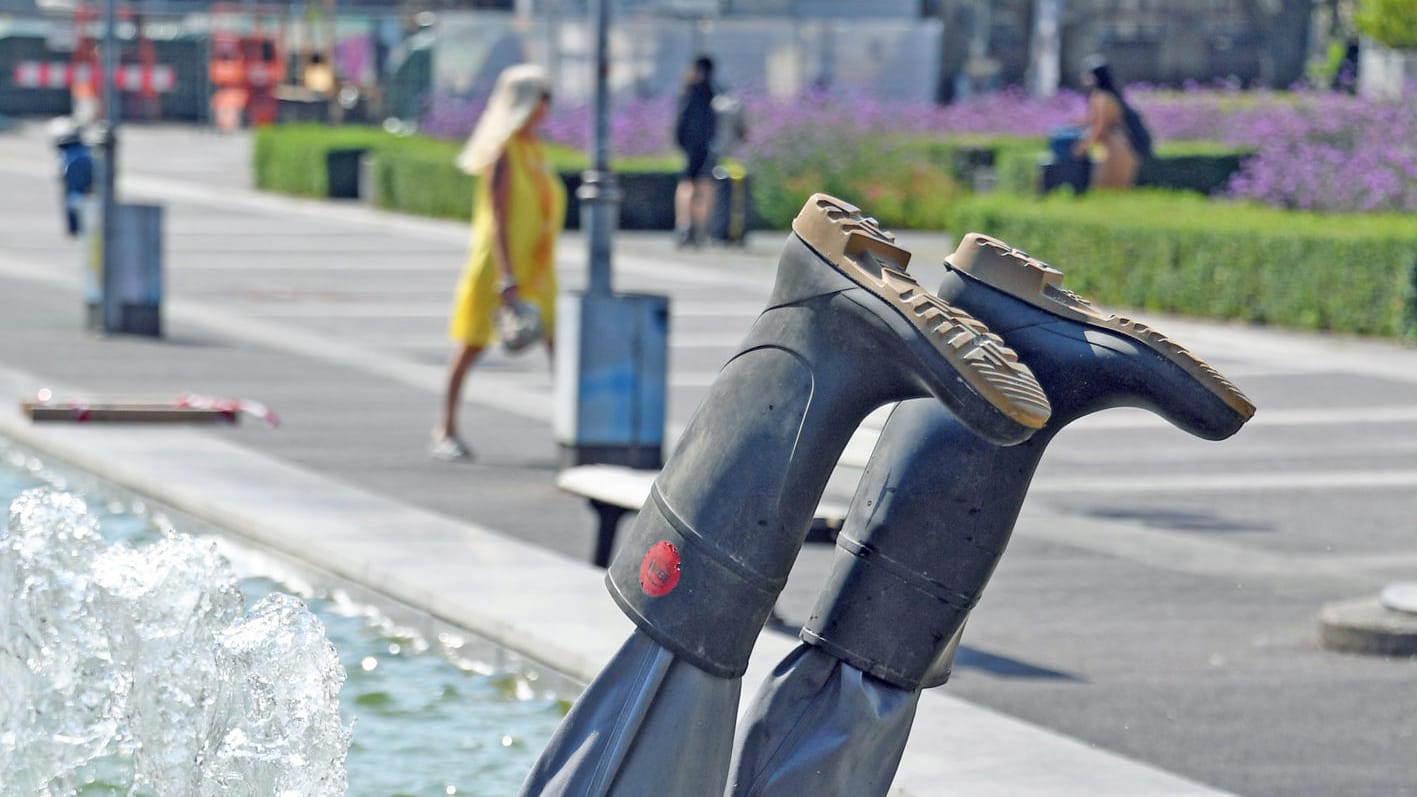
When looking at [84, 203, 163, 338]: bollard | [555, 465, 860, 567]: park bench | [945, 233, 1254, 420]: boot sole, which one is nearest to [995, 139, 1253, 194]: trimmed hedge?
[84, 203, 163, 338]: bollard

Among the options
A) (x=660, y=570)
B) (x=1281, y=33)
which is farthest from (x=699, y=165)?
(x=1281, y=33)

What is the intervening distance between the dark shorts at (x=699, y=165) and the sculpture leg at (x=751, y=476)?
755 inches

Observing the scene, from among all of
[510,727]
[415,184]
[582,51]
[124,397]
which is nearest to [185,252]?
[415,184]

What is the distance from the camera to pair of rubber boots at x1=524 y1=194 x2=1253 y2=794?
12.2 feet

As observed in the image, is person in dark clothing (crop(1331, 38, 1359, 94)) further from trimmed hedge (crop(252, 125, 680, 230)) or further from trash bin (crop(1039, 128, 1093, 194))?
trimmed hedge (crop(252, 125, 680, 230))

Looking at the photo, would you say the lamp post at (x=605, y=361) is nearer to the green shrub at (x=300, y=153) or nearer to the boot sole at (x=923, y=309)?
the boot sole at (x=923, y=309)

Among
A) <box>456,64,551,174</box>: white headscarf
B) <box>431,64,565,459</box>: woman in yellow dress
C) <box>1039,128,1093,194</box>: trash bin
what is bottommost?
<box>1039,128,1093,194</box>: trash bin

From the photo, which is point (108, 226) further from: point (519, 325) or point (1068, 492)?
point (1068, 492)

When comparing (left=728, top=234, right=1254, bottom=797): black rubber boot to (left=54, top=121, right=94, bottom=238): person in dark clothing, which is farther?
(left=54, top=121, right=94, bottom=238): person in dark clothing

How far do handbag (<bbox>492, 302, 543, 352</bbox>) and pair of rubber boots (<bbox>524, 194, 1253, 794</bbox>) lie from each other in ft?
20.5

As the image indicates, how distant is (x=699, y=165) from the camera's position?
23047mm

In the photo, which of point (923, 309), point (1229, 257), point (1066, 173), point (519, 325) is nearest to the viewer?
point (923, 309)

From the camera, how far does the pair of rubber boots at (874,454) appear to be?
3.73 metres

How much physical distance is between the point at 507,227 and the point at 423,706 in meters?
4.30
